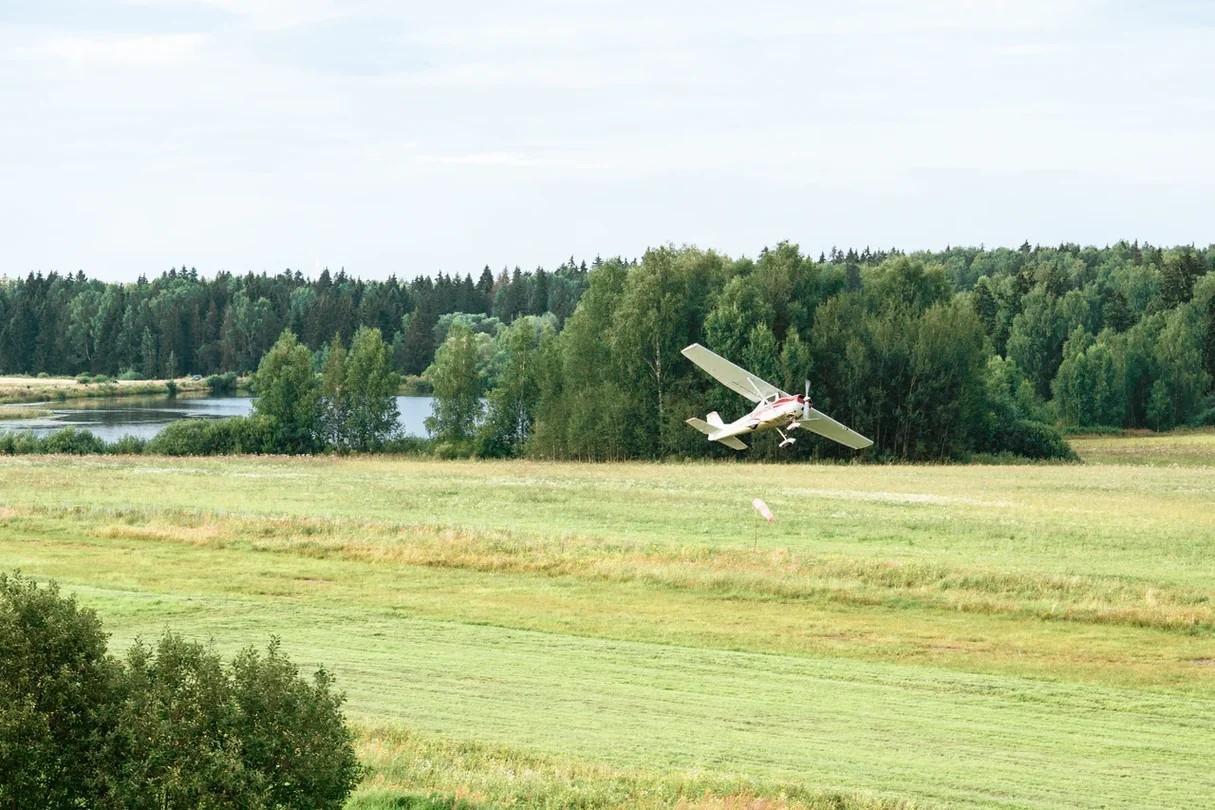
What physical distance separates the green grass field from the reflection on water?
159 feet

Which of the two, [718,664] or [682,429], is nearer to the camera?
[718,664]

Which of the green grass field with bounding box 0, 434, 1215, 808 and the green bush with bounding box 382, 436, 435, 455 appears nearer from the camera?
the green grass field with bounding box 0, 434, 1215, 808

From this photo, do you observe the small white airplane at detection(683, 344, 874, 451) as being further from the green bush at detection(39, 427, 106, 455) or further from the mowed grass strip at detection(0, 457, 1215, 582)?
the green bush at detection(39, 427, 106, 455)

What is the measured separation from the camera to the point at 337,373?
95.8m

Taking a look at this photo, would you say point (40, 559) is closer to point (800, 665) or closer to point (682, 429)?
point (800, 665)

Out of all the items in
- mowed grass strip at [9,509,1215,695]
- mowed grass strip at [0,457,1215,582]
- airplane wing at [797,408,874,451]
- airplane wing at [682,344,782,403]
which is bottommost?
mowed grass strip at [9,509,1215,695]

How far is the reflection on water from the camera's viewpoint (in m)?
107

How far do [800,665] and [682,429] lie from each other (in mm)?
63385

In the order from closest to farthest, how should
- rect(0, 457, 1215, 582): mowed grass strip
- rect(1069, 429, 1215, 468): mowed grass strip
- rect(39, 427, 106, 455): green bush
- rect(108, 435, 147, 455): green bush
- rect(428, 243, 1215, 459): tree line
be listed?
rect(0, 457, 1215, 582): mowed grass strip < rect(39, 427, 106, 455): green bush < rect(108, 435, 147, 455): green bush < rect(1069, 429, 1215, 468): mowed grass strip < rect(428, 243, 1215, 459): tree line

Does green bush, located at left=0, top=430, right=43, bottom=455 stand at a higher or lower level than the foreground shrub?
lower

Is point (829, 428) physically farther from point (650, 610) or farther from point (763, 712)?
point (763, 712)

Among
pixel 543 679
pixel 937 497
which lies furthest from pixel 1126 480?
pixel 543 679

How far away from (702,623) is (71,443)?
65847 mm

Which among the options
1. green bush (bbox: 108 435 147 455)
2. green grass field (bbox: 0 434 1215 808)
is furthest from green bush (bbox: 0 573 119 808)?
green bush (bbox: 108 435 147 455)
